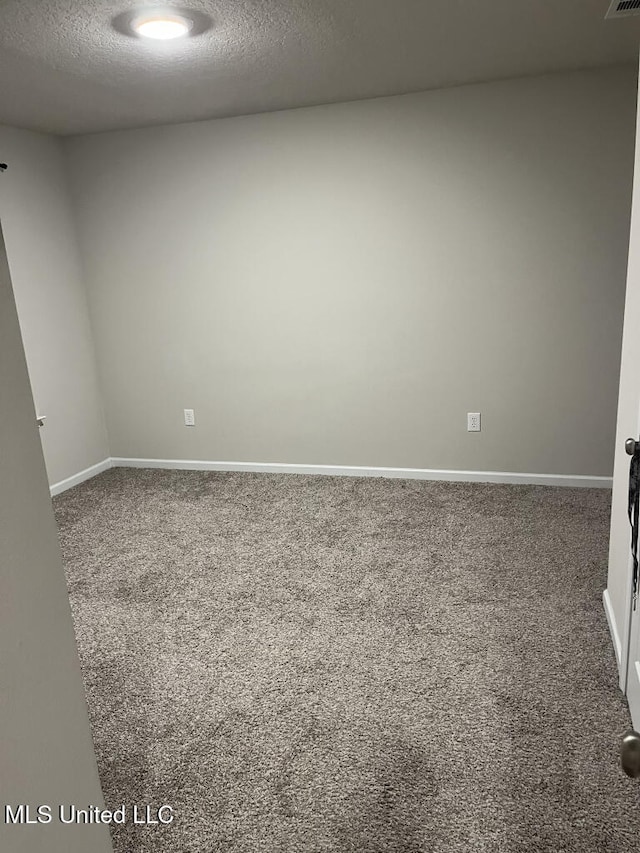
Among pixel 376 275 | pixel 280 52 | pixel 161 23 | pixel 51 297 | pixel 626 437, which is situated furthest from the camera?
pixel 51 297

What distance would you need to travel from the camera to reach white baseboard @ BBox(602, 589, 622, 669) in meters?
2.30

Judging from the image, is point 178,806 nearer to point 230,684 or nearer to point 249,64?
point 230,684

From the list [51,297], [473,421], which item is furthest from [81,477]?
[473,421]

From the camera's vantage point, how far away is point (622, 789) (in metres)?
1.78

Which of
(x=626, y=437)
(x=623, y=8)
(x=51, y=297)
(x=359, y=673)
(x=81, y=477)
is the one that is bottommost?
(x=359, y=673)

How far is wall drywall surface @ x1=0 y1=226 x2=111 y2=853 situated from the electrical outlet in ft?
10.7

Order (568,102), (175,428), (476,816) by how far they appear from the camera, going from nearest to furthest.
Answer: (476,816) < (568,102) < (175,428)

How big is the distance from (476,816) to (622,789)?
1.36 ft

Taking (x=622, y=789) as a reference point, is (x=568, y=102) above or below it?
above

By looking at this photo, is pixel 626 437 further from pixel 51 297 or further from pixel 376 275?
pixel 51 297

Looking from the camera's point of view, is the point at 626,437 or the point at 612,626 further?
the point at 612,626

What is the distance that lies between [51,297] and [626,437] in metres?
3.64

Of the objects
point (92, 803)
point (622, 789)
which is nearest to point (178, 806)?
point (92, 803)

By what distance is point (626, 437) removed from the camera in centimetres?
229
